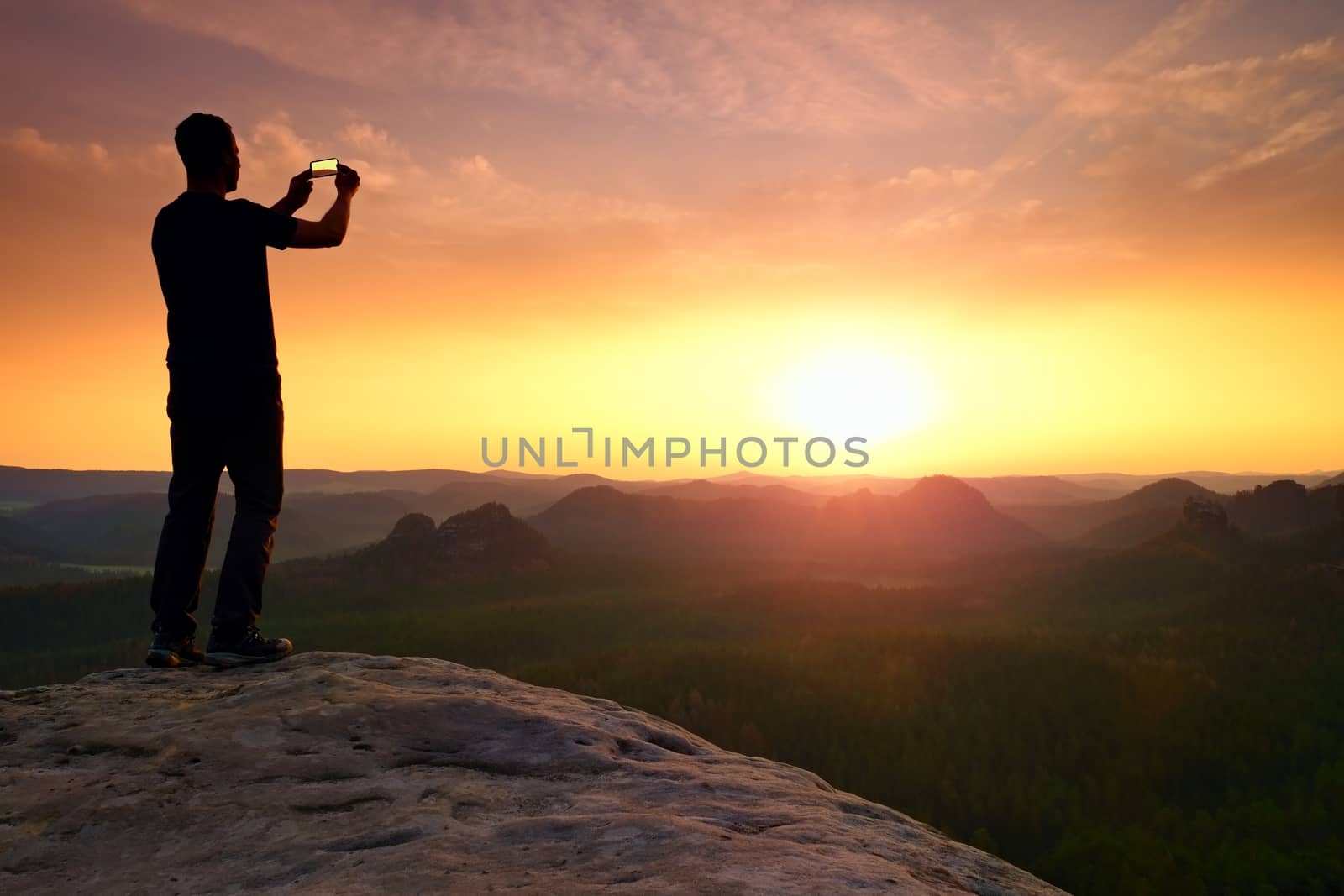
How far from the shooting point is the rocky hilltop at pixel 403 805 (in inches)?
113

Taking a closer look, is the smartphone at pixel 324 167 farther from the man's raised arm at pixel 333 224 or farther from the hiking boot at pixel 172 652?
the hiking boot at pixel 172 652

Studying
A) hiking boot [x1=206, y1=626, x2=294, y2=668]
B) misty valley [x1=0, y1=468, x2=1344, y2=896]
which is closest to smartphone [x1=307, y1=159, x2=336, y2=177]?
hiking boot [x1=206, y1=626, x2=294, y2=668]

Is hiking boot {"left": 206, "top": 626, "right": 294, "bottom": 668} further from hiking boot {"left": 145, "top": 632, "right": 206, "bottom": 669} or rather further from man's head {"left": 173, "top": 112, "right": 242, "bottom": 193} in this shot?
man's head {"left": 173, "top": 112, "right": 242, "bottom": 193}

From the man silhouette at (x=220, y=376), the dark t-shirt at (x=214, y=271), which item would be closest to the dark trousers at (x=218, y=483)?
the man silhouette at (x=220, y=376)

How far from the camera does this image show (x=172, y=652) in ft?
19.7

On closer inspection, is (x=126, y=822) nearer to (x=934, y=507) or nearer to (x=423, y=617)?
(x=423, y=617)

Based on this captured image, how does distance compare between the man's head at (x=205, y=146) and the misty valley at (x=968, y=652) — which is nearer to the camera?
the man's head at (x=205, y=146)

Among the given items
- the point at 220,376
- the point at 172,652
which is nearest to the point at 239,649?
the point at 172,652

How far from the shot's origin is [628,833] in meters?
3.17

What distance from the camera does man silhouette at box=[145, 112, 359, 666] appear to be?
5.66m

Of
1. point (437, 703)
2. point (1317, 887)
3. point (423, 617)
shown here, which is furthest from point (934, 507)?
point (437, 703)

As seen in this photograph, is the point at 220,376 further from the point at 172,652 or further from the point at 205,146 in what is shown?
the point at 172,652

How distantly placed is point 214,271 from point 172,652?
9.32 feet

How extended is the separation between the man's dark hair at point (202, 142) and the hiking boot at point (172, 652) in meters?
3.43
